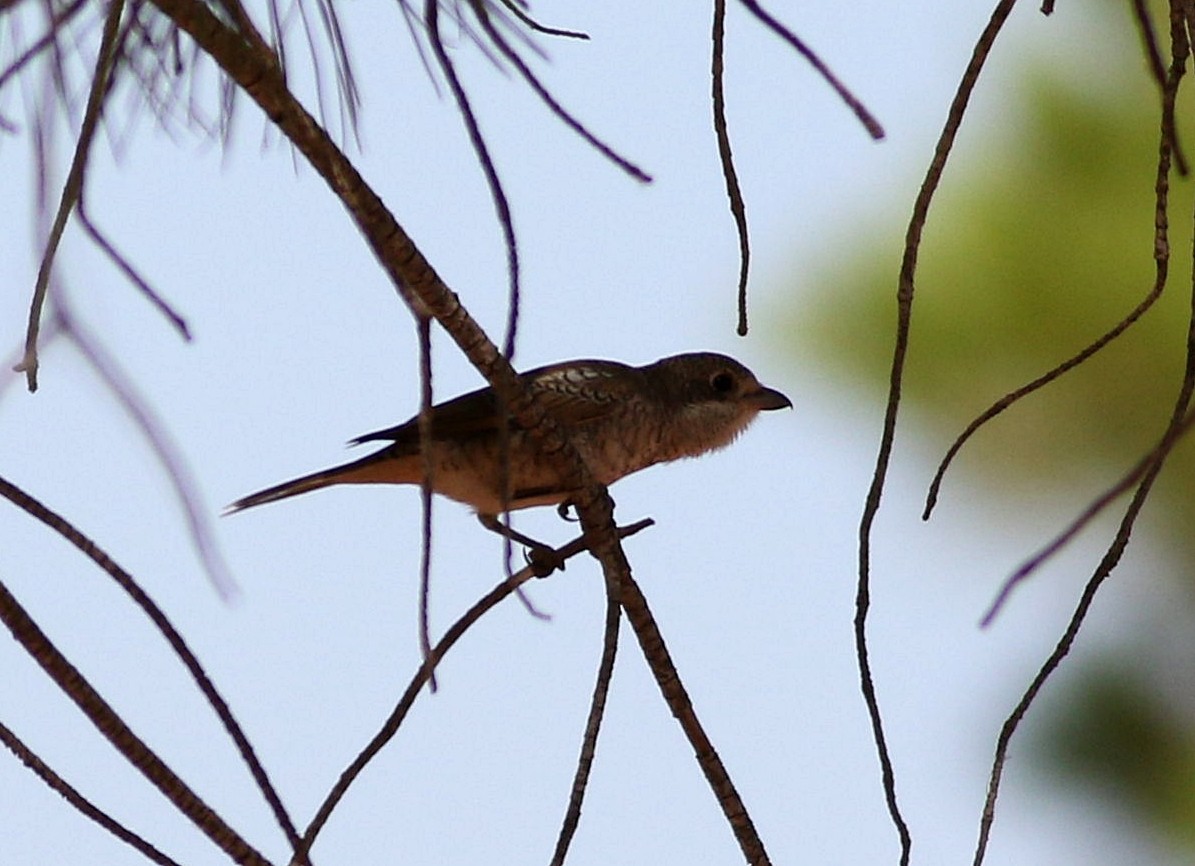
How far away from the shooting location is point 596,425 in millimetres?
4453

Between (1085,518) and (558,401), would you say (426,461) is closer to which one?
(1085,518)

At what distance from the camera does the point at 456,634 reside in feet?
5.70

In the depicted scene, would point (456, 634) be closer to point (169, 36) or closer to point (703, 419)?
point (169, 36)

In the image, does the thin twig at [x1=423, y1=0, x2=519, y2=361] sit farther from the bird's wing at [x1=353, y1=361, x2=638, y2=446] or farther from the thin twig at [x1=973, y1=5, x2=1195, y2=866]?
the bird's wing at [x1=353, y1=361, x2=638, y2=446]

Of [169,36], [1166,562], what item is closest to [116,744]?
[169,36]

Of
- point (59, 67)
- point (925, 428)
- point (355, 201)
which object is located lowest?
point (355, 201)

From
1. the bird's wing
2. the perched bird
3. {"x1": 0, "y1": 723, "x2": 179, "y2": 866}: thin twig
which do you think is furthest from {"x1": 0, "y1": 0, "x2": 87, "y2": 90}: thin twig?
the bird's wing

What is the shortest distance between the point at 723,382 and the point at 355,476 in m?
1.13

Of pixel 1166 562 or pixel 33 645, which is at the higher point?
pixel 1166 562

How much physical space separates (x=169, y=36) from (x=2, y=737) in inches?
35.2

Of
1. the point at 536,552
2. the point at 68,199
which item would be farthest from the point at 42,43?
the point at 536,552

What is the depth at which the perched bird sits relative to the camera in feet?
13.6

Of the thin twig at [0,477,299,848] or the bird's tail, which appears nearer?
the thin twig at [0,477,299,848]

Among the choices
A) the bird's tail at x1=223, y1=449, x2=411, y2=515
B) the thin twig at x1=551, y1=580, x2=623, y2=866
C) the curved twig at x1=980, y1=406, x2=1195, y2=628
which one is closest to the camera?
the curved twig at x1=980, y1=406, x2=1195, y2=628
